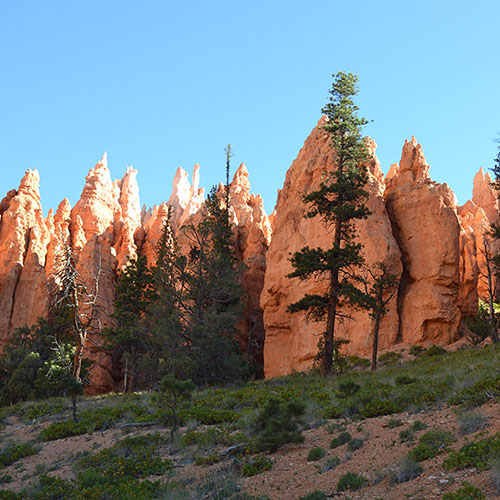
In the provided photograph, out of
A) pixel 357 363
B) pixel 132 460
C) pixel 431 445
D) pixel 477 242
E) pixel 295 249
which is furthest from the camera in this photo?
pixel 477 242

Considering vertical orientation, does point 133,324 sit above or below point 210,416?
above

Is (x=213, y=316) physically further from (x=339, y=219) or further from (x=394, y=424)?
(x=394, y=424)

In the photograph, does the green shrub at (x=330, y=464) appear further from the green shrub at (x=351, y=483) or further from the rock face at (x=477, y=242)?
the rock face at (x=477, y=242)

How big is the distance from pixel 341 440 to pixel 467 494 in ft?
14.4

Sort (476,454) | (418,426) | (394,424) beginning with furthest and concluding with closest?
(394,424) < (418,426) < (476,454)

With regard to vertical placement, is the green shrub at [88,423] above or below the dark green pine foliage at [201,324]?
below

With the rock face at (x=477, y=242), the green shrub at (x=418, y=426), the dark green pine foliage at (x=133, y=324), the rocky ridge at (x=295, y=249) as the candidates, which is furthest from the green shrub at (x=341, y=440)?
the dark green pine foliage at (x=133, y=324)

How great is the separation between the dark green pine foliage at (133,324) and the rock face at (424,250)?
1655 cm

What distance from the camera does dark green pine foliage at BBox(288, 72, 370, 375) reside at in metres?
26.6

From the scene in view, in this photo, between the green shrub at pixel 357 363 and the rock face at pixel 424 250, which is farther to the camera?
the rock face at pixel 424 250

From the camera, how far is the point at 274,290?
41.0 meters

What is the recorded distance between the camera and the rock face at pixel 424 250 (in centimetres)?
3409

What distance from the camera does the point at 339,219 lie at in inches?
1110

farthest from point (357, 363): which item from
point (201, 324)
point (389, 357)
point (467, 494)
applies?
point (467, 494)
